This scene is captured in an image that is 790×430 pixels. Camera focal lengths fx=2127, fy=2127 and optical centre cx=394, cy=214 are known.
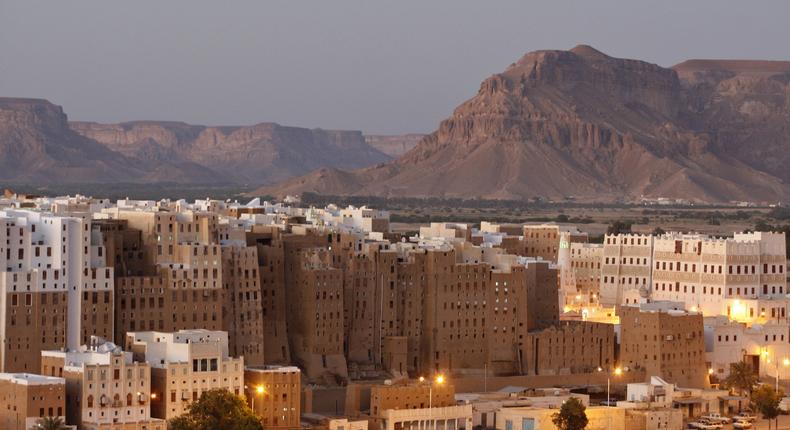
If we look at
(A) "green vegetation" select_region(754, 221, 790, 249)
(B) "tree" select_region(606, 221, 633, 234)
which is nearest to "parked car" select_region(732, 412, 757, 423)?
(A) "green vegetation" select_region(754, 221, 790, 249)

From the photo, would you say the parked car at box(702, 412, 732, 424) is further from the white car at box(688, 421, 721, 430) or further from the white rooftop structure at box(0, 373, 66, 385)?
the white rooftop structure at box(0, 373, 66, 385)

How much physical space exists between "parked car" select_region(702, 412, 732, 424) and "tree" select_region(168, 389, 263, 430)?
2038 centimetres

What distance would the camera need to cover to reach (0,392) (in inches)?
2800

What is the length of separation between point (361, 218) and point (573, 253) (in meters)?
12.5

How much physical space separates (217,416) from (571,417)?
13543mm

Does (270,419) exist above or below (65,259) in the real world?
below

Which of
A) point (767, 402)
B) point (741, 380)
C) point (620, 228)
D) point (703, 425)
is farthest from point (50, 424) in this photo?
point (620, 228)

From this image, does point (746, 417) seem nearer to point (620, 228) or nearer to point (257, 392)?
point (257, 392)

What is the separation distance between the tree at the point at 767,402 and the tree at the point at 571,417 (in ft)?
27.9

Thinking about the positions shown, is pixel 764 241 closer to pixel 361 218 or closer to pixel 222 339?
pixel 361 218

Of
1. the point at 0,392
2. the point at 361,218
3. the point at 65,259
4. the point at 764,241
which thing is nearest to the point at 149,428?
the point at 0,392

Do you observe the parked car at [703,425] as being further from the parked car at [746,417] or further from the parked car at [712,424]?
the parked car at [746,417]

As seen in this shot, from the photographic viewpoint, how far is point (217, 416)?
70938 mm

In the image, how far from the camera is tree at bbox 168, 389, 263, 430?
70.4m
